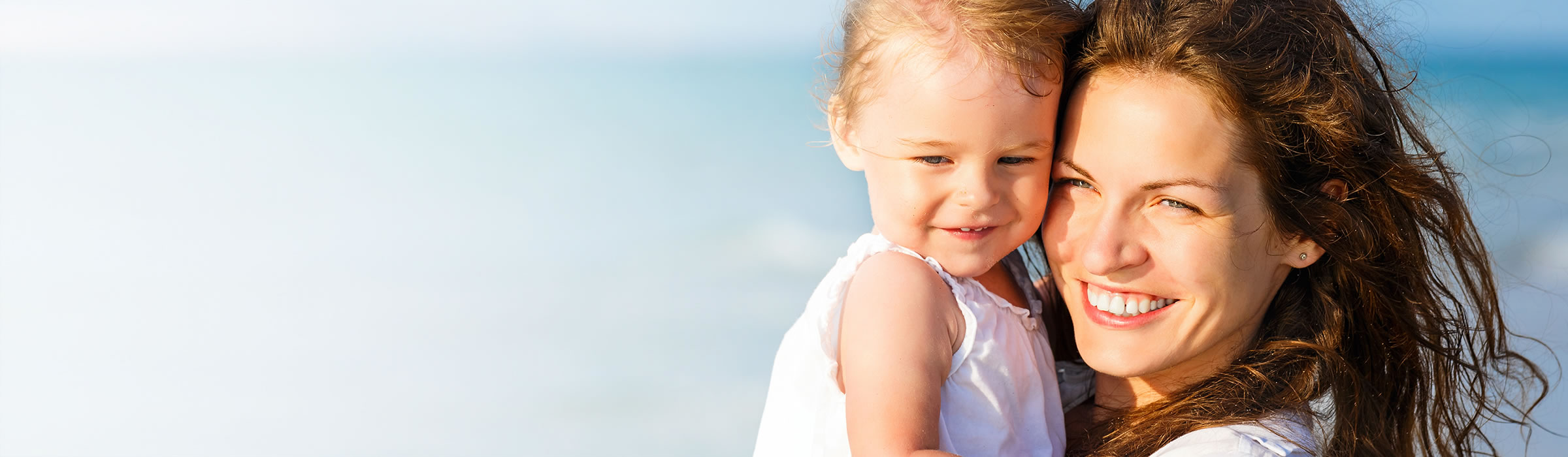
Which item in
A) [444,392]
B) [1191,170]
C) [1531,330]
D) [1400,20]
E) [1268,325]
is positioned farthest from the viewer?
[444,392]

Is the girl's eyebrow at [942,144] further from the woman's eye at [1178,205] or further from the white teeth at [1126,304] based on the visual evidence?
the white teeth at [1126,304]

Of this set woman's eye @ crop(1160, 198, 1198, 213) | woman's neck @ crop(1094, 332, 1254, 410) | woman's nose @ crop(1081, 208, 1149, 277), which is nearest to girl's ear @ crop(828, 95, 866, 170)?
woman's nose @ crop(1081, 208, 1149, 277)

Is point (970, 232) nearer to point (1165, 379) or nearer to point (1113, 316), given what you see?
point (1113, 316)

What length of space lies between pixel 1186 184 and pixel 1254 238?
0.76 ft

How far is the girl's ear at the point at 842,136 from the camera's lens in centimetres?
246

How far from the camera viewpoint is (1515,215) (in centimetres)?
789

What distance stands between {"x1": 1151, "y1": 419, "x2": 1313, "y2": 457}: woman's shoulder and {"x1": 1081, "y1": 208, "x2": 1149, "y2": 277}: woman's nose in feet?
1.16

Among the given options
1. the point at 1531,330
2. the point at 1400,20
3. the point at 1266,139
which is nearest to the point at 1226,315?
the point at 1266,139

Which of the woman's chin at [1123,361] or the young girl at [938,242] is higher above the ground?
the young girl at [938,242]

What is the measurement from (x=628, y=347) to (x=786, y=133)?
15.3 feet

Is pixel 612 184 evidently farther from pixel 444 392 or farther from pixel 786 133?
pixel 444 392

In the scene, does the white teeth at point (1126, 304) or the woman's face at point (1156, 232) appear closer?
the woman's face at point (1156, 232)

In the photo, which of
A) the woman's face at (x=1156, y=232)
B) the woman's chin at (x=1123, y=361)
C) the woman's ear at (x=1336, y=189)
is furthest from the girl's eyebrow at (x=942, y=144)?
the woman's ear at (x=1336, y=189)

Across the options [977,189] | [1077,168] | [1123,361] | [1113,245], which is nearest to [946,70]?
[977,189]
